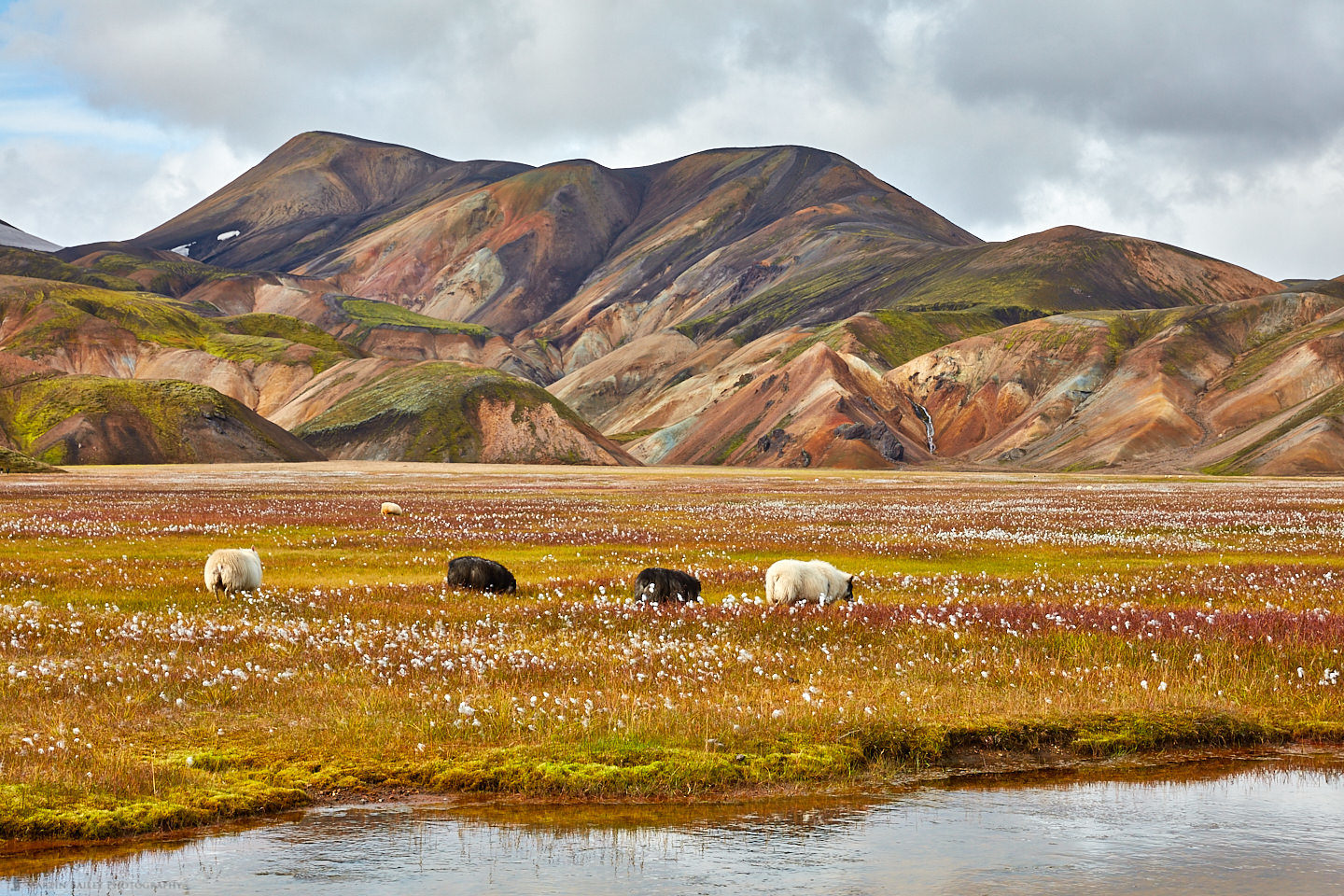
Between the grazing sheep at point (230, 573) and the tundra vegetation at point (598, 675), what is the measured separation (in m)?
0.50

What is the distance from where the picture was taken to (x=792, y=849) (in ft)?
32.0

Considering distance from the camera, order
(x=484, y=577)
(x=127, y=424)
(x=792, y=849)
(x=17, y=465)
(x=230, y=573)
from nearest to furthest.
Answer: (x=792, y=849), (x=230, y=573), (x=484, y=577), (x=17, y=465), (x=127, y=424)

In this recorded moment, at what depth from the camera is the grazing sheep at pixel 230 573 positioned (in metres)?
22.2

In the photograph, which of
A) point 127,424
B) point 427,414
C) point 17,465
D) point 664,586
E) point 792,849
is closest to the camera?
point 792,849

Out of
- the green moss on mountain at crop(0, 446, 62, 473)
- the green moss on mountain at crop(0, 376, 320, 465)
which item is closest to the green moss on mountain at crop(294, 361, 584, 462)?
the green moss on mountain at crop(0, 376, 320, 465)

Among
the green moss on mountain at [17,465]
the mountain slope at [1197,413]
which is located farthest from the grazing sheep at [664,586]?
the mountain slope at [1197,413]

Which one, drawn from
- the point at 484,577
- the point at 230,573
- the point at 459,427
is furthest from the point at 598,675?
the point at 459,427

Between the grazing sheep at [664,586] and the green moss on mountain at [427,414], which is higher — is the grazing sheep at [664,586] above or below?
below

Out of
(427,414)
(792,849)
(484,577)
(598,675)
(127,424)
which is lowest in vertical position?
(792,849)

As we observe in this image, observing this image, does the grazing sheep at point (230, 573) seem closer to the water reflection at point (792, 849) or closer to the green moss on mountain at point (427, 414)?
the water reflection at point (792, 849)

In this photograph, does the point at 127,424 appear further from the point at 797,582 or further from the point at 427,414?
the point at 797,582

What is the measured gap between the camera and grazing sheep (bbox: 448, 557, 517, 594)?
76.2 feet

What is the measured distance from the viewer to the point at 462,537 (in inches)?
1463

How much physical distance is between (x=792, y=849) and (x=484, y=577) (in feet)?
47.6
